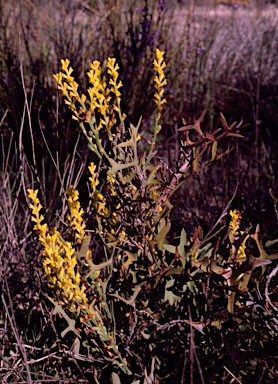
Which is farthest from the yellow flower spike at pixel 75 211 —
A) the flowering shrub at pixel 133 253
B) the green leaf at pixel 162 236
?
the green leaf at pixel 162 236

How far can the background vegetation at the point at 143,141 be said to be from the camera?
5.19ft

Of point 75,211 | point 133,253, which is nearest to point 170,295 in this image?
point 133,253

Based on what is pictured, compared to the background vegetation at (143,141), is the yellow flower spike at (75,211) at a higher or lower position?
higher

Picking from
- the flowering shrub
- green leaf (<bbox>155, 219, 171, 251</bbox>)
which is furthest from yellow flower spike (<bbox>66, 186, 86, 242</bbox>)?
green leaf (<bbox>155, 219, 171, 251</bbox>)

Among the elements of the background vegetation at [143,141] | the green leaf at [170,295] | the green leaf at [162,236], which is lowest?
the background vegetation at [143,141]

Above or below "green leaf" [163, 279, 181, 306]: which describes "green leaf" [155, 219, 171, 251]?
above

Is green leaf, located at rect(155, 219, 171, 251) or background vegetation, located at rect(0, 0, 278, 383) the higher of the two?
green leaf, located at rect(155, 219, 171, 251)

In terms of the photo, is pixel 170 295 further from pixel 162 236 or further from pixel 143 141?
pixel 143 141

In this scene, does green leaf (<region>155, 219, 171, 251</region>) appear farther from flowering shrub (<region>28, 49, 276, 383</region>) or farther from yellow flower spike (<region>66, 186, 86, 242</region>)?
yellow flower spike (<region>66, 186, 86, 242</region>)

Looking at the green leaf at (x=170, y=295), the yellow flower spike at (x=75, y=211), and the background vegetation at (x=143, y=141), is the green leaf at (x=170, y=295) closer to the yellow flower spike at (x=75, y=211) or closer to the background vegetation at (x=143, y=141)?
the background vegetation at (x=143, y=141)

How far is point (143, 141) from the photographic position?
3.92 meters

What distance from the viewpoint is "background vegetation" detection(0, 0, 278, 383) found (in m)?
1.58

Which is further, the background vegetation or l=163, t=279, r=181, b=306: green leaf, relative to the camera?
the background vegetation

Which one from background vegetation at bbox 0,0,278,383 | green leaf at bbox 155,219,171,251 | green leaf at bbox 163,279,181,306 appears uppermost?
green leaf at bbox 155,219,171,251
